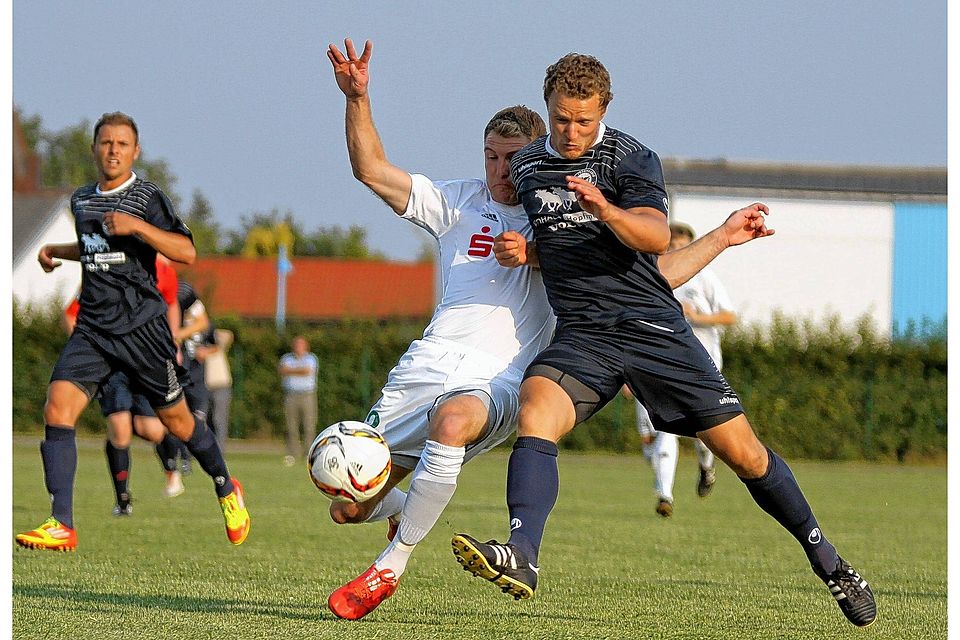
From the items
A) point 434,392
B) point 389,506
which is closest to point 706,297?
point 389,506

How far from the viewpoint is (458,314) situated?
6.26m

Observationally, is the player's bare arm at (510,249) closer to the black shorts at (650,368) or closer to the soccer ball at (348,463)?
the black shorts at (650,368)

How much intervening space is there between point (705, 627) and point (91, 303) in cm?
425

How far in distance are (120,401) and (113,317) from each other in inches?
132

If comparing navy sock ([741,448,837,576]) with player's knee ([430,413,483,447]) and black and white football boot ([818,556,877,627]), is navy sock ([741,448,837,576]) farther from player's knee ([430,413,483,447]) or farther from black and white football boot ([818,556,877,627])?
player's knee ([430,413,483,447])

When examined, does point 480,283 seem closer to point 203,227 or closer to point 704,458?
point 704,458

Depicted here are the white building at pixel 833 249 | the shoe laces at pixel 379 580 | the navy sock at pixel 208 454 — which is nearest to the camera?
the shoe laces at pixel 379 580

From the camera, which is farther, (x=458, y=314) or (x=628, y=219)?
(x=458, y=314)

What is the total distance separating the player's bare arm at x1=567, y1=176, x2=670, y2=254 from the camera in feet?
17.2

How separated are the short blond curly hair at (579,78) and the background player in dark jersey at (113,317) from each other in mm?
3135

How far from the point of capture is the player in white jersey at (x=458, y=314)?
19.7ft

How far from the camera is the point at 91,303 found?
8555mm

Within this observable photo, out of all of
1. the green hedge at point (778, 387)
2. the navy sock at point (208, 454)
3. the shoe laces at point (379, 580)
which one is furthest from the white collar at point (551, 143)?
the green hedge at point (778, 387)

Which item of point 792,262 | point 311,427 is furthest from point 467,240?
point 792,262
